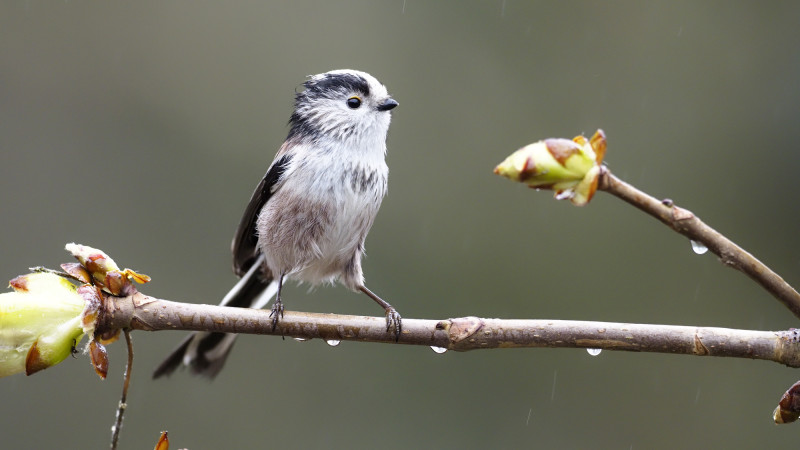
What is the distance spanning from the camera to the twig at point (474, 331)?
183 cm

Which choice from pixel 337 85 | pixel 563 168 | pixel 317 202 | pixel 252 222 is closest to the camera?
pixel 563 168

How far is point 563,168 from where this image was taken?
1.44m

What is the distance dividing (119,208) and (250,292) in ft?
9.48

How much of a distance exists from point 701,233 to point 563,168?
0.96 ft

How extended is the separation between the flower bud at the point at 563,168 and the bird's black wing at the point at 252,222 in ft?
7.82

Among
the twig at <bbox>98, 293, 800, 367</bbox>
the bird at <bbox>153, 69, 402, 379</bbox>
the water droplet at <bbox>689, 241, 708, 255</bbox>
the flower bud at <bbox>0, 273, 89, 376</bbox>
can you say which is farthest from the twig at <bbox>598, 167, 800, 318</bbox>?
the bird at <bbox>153, 69, 402, 379</bbox>

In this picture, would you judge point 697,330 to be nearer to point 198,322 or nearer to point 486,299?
point 198,322

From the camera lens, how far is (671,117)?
6.72 metres

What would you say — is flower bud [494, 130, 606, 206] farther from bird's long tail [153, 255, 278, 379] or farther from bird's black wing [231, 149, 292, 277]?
bird's black wing [231, 149, 292, 277]

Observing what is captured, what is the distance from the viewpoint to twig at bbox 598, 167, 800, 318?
1404 millimetres

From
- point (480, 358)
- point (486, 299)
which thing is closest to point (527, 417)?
point (480, 358)

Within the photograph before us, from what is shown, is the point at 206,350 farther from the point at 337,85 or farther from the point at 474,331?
the point at 474,331

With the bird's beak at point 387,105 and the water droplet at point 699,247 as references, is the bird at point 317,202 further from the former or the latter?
the water droplet at point 699,247

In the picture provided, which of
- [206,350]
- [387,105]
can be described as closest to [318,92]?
[387,105]
